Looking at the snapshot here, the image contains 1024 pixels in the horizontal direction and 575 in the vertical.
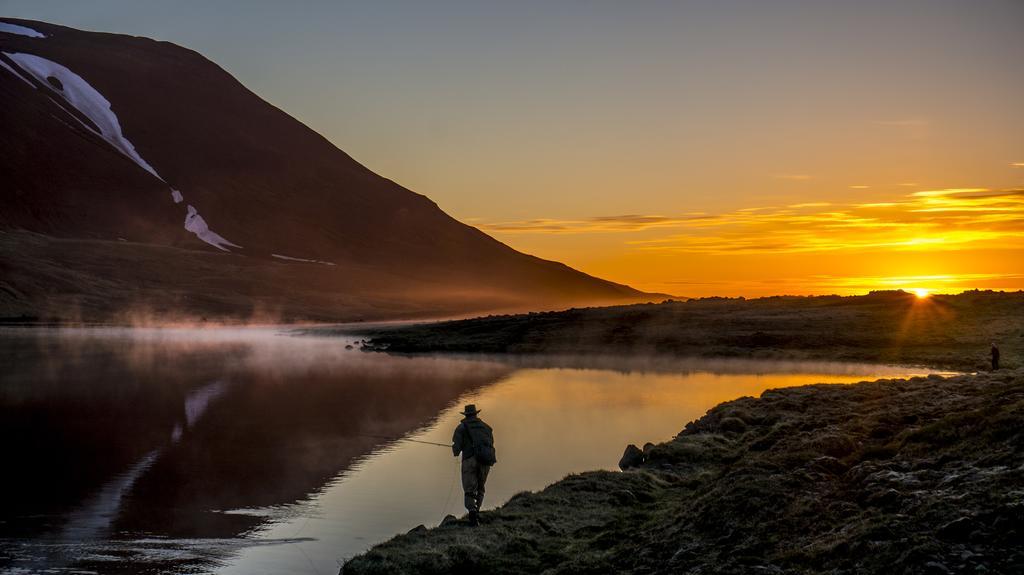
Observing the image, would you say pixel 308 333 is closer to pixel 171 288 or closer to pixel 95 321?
pixel 95 321

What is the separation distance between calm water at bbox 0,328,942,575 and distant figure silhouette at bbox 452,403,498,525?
2.59 meters

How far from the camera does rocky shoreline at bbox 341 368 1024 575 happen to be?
1245 cm

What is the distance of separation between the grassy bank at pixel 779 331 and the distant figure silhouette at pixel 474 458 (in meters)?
42.7

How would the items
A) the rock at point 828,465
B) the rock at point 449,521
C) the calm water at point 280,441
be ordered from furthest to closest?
the calm water at point 280,441
the rock at point 449,521
the rock at point 828,465

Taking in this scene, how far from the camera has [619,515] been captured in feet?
63.8

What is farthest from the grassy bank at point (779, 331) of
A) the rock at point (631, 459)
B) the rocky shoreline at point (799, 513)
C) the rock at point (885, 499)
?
the rock at point (885, 499)

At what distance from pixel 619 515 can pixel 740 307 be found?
78.6 m

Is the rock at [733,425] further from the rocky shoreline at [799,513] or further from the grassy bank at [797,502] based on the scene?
the rocky shoreline at [799,513]

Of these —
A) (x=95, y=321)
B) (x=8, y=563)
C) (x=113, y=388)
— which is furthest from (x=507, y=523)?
(x=95, y=321)

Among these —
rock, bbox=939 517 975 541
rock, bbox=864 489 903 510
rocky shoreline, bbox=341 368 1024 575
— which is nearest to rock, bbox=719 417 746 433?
rocky shoreline, bbox=341 368 1024 575

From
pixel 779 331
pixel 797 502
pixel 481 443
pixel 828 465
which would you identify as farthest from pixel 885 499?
pixel 779 331

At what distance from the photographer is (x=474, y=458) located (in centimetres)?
1864

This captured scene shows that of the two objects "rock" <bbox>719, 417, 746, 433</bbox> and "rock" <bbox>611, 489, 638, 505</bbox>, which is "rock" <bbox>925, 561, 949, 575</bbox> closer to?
"rock" <bbox>611, 489, 638, 505</bbox>

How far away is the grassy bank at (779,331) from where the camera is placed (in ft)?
216
